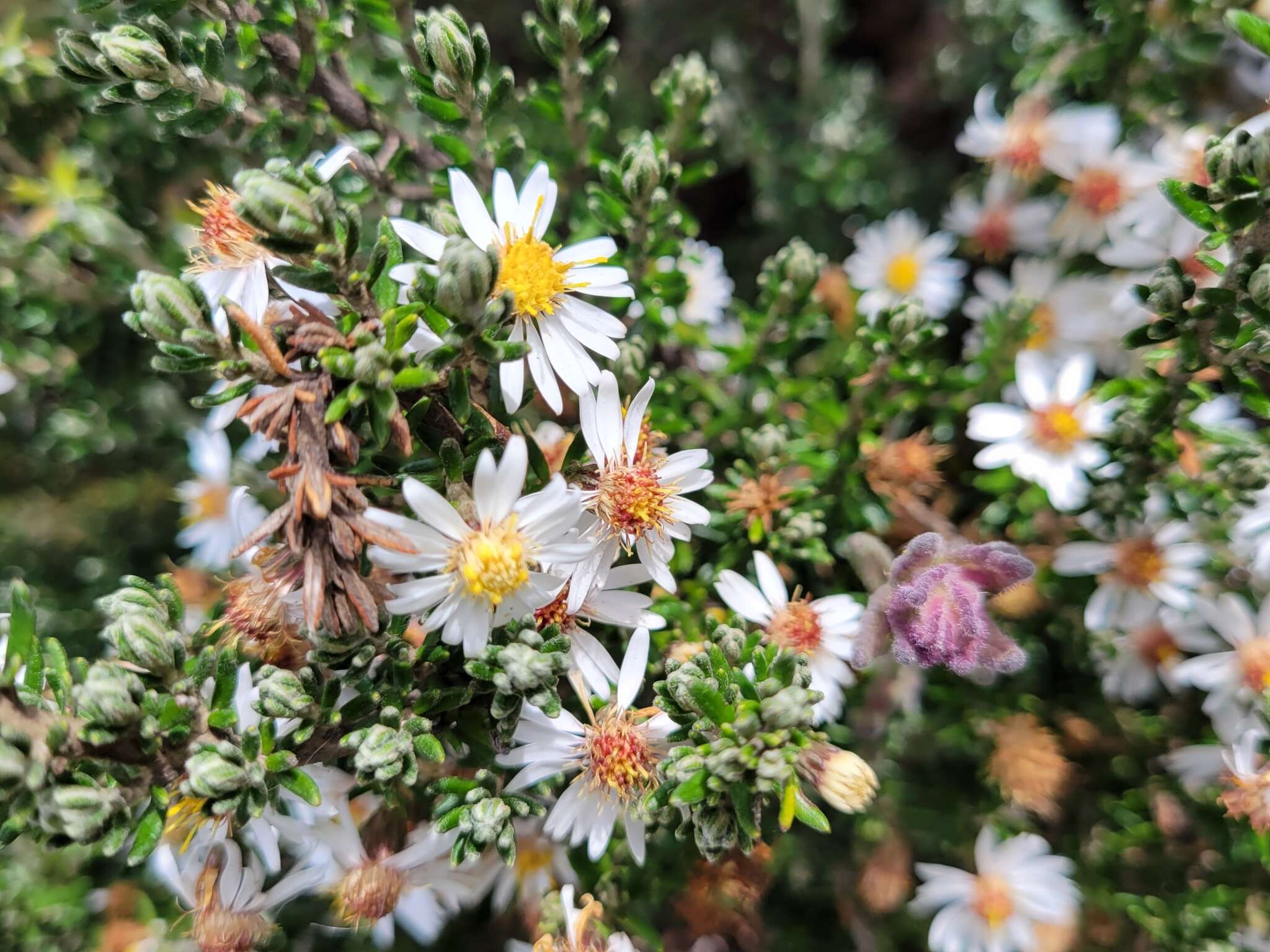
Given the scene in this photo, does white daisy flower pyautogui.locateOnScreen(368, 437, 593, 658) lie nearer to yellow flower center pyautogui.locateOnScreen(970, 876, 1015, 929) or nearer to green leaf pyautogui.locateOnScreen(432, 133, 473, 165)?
green leaf pyautogui.locateOnScreen(432, 133, 473, 165)

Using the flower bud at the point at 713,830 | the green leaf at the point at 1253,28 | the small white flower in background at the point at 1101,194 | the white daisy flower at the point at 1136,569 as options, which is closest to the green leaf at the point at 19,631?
the flower bud at the point at 713,830

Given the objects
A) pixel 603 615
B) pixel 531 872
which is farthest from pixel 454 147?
pixel 531 872

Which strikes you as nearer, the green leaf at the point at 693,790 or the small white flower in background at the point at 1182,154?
the green leaf at the point at 693,790

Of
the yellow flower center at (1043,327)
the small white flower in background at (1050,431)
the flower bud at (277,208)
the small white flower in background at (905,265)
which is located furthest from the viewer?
the small white flower in background at (905,265)

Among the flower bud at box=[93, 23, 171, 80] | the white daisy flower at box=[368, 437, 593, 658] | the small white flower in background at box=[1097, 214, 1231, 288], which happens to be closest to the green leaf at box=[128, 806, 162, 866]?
the white daisy flower at box=[368, 437, 593, 658]

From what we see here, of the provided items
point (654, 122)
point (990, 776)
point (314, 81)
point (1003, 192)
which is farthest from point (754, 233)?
point (990, 776)

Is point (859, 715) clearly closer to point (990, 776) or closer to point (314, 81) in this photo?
point (990, 776)

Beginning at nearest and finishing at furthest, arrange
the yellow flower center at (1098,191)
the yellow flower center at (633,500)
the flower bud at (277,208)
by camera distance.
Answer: the flower bud at (277,208) → the yellow flower center at (633,500) → the yellow flower center at (1098,191)

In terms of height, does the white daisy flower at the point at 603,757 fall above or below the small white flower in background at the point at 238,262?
below

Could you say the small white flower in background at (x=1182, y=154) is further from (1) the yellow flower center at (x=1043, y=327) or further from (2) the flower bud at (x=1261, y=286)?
(2) the flower bud at (x=1261, y=286)
